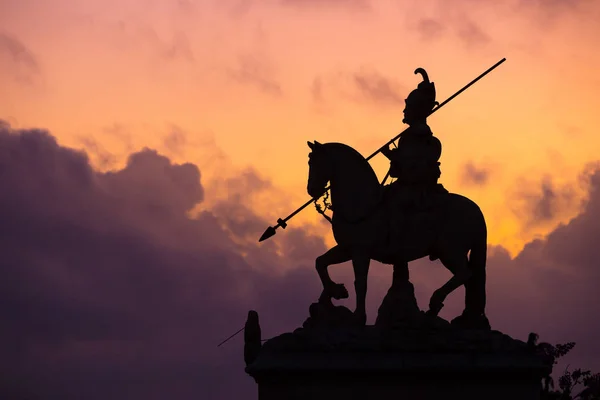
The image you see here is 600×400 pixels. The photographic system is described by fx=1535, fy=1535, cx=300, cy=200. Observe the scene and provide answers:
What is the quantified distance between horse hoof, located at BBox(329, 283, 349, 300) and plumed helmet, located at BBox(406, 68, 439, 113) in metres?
3.26

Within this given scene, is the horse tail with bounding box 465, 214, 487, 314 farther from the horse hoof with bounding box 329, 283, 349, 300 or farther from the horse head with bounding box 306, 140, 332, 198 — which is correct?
the horse head with bounding box 306, 140, 332, 198

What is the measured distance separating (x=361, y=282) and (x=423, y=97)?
3309mm

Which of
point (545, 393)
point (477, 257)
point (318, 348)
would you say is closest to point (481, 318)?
point (477, 257)

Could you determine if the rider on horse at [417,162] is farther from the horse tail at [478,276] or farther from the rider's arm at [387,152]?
the horse tail at [478,276]

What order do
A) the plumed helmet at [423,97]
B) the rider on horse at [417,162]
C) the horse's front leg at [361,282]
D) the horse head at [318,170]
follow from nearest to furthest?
the horse's front leg at [361,282] < the rider on horse at [417,162] < the horse head at [318,170] < the plumed helmet at [423,97]

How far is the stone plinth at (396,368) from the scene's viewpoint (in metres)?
24.2

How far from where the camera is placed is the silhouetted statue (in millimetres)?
25094

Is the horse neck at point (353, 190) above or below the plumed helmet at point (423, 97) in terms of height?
below

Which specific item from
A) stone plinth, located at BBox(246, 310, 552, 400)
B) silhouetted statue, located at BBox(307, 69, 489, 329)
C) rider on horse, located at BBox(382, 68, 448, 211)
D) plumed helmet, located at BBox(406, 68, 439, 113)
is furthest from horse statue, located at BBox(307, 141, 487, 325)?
plumed helmet, located at BBox(406, 68, 439, 113)

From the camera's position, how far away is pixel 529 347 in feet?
80.6

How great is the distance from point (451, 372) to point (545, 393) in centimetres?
863

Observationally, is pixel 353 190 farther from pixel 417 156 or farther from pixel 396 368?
pixel 396 368

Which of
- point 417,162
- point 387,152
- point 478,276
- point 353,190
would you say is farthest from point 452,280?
point 387,152

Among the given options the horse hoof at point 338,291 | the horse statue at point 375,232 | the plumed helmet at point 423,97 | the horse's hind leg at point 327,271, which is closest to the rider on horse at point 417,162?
the plumed helmet at point 423,97
